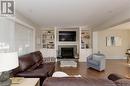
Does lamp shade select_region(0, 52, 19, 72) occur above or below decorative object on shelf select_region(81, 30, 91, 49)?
below

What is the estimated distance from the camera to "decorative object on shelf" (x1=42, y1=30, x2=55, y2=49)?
10102mm

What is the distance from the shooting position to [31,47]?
304 inches

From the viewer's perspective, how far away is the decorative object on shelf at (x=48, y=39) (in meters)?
10.1

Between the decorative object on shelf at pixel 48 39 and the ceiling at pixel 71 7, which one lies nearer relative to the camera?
the ceiling at pixel 71 7

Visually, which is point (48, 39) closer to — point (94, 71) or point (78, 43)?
point (78, 43)

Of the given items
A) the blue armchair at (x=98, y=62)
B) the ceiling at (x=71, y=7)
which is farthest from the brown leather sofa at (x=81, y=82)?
the blue armchair at (x=98, y=62)

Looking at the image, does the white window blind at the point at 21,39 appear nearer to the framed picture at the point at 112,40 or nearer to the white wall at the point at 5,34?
the white wall at the point at 5,34

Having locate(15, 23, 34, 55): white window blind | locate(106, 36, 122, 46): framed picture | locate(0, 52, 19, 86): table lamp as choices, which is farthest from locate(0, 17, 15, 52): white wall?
locate(106, 36, 122, 46): framed picture

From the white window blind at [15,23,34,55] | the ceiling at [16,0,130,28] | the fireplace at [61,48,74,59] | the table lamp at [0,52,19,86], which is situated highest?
the ceiling at [16,0,130,28]

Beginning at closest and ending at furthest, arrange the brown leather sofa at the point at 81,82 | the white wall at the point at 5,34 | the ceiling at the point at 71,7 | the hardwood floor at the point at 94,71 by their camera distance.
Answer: the brown leather sofa at the point at 81,82
the white wall at the point at 5,34
the ceiling at the point at 71,7
the hardwood floor at the point at 94,71

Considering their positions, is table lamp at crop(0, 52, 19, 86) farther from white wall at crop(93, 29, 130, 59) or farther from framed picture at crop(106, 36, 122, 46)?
framed picture at crop(106, 36, 122, 46)

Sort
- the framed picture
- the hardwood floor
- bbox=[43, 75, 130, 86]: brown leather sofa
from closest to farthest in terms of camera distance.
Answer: bbox=[43, 75, 130, 86]: brown leather sofa, the hardwood floor, the framed picture

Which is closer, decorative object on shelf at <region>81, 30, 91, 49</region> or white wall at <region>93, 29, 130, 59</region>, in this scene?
decorative object on shelf at <region>81, 30, 91, 49</region>

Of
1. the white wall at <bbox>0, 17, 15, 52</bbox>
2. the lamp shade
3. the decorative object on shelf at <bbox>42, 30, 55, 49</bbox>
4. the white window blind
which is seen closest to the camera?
the lamp shade
